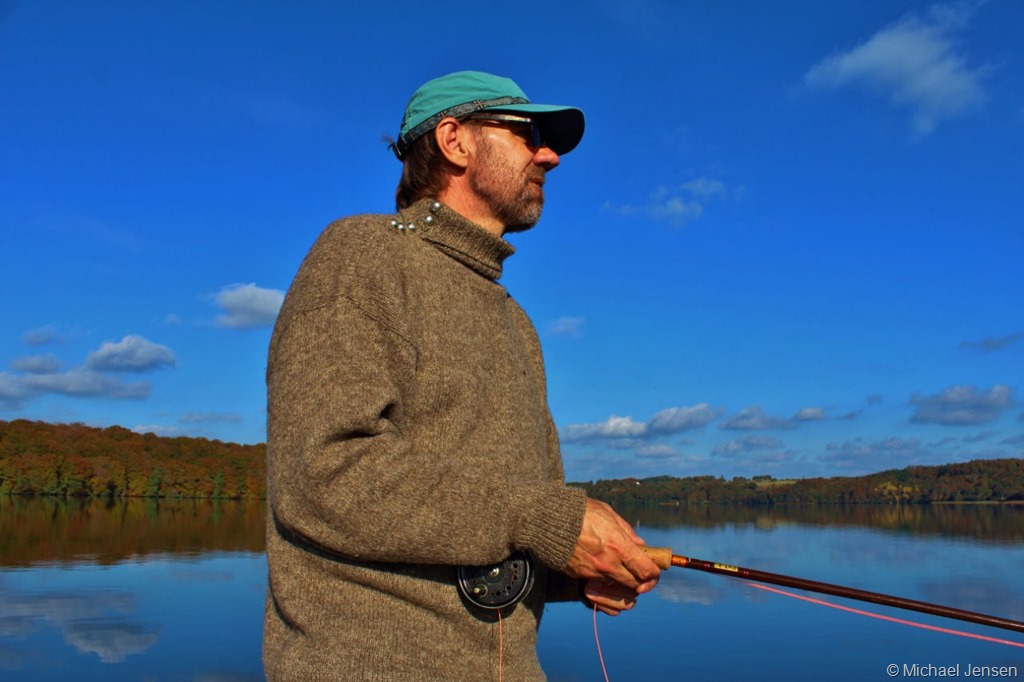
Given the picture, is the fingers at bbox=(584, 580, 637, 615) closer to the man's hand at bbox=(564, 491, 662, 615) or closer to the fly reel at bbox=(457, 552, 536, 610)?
the man's hand at bbox=(564, 491, 662, 615)

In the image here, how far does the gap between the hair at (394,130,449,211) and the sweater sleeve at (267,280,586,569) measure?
0.77 meters

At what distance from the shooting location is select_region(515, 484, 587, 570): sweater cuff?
6.61 feet

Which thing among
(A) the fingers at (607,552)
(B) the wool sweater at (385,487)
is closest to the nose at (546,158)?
(B) the wool sweater at (385,487)

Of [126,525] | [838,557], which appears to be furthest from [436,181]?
[126,525]

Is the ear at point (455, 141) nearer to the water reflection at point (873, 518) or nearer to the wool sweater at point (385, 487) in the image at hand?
the wool sweater at point (385, 487)

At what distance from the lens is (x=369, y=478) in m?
1.88

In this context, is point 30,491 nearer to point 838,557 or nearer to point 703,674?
point 838,557

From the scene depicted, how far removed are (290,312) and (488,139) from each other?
900 mm

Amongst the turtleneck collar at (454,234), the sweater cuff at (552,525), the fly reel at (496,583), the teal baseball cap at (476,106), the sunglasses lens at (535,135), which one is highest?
the teal baseball cap at (476,106)

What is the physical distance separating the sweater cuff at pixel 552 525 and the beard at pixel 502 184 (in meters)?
0.96

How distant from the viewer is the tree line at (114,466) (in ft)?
351

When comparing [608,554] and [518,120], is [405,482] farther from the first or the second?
[518,120]

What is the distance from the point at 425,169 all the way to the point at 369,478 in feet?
3.81

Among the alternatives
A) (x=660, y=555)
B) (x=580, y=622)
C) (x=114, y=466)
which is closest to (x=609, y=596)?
(x=660, y=555)
